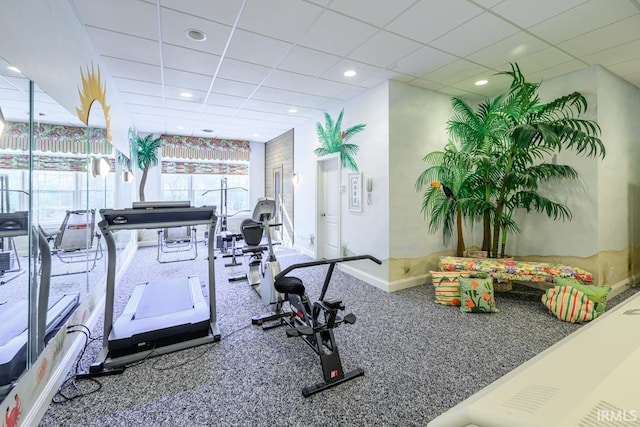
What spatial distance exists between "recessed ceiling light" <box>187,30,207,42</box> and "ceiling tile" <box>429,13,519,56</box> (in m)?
A: 2.36

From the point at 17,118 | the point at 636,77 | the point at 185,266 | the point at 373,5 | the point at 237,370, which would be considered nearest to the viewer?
the point at 17,118

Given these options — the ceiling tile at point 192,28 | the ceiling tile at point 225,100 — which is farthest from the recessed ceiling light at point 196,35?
the ceiling tile at point 225,100

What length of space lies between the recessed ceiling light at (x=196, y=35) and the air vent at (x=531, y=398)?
136 inches

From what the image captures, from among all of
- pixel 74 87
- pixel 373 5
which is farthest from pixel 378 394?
pixel 74 87

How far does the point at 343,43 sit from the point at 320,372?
3.15 meters

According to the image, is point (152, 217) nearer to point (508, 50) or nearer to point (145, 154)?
point (508, 50)

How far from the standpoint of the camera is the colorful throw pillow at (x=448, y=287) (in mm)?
3484

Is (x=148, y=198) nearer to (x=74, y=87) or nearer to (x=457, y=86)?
(x=74, y=87)

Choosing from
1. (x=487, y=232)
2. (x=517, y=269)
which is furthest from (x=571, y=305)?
(x=487, y=232)

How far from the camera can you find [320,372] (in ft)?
7.26

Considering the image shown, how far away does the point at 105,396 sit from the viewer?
77.2 inches

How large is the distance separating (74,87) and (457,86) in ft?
14.8

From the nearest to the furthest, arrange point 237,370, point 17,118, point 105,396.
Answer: point 17,118 < point 105,396 < point 237,370

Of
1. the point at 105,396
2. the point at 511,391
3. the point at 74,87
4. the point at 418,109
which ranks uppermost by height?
the point at 418,109
